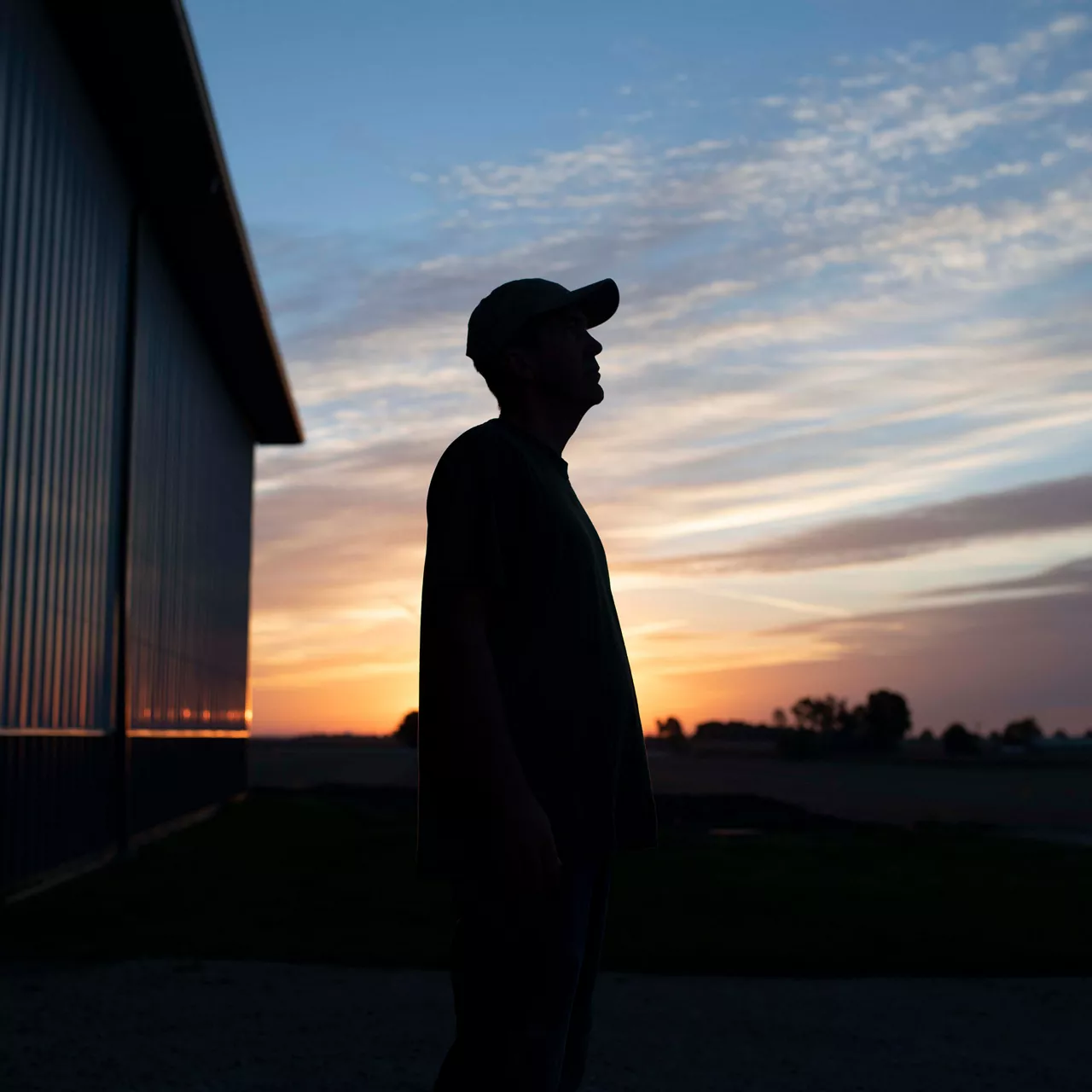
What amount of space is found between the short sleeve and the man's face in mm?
278

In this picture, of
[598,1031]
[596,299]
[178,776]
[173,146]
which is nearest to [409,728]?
[178,776]

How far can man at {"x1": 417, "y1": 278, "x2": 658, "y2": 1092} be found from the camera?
2217 mm

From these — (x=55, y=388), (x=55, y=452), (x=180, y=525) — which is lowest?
(x=55, y=452)

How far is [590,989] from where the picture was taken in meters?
2.53

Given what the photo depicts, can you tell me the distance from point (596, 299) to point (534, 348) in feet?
0.58

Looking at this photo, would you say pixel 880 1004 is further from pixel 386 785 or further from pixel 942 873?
pixel 386 785

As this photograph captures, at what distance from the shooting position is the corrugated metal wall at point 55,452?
9.74 m

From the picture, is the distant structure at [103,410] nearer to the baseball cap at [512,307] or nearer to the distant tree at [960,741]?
the baseball cap at [512,307]

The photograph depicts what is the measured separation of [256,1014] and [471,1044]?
3802 millimetres

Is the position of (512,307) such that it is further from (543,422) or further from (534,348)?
(543,422)

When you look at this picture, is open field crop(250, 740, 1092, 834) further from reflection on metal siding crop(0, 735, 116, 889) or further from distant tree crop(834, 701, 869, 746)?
distant tree crop(834, 701, 869, 746)

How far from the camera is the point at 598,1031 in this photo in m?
5.47

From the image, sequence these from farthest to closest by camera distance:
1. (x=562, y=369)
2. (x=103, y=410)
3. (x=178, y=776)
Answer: (x=178, y=776) → (x=103, y=410) → (x=562, y=369)

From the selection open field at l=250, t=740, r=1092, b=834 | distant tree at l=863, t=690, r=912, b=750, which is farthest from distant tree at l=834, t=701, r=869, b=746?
open field at l=250, t=740, r=1092, b=834
